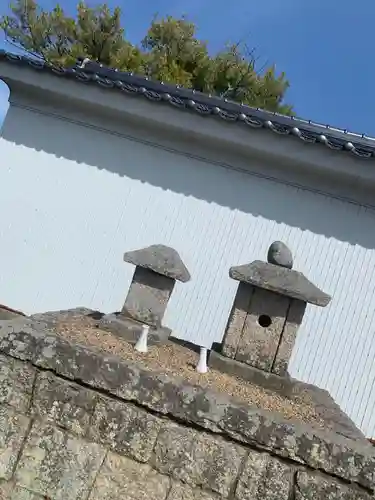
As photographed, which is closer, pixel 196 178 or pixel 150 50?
pixel 196 178

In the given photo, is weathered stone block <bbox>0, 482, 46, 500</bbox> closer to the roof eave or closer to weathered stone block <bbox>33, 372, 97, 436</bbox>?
weathered stone block <bbox>33, 372, 97, 436</bbox>

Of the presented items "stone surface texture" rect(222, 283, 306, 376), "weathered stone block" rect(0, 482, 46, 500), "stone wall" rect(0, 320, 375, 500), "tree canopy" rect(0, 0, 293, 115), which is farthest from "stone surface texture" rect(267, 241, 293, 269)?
"tree canopy" rect(0, 0, 293, 115)

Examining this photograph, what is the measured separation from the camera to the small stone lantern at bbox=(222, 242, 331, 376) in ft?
13.5

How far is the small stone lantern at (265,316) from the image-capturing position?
4.11m

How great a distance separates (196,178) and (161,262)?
112 inches

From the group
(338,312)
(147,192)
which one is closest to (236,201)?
(147,192)

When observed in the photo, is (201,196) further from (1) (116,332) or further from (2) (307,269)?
(1) (116,332)

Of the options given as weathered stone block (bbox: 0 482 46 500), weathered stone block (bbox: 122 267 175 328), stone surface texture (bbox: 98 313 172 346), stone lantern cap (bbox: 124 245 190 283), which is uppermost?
stone lantern cap (bbox: 124 245 190 283)

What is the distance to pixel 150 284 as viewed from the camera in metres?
4.59

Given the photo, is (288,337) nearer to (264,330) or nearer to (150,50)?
(264,330)

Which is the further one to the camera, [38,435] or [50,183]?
[50,183]

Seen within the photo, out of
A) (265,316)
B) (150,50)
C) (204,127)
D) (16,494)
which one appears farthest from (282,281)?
(150,50)

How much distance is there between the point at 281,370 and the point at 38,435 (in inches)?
84.5

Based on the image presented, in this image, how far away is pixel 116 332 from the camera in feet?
14.1
